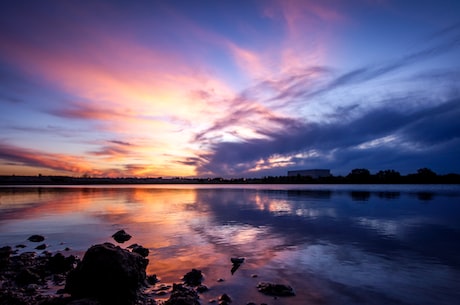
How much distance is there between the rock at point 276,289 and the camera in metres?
9.01

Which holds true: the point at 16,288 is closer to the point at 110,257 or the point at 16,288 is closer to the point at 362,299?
the point at 110,257

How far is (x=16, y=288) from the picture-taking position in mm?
9141

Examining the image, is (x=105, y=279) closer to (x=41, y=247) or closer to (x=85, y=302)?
(x=85, y=302)

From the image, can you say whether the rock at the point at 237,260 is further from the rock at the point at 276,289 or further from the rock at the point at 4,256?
the rock at the point at 4,256

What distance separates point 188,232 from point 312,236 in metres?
8.90

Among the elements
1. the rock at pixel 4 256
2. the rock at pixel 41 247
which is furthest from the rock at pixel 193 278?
the rock at pixel 41 247

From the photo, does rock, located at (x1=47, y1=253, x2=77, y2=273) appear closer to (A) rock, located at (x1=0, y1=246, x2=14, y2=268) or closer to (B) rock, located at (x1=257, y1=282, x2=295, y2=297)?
(A) rock, located at (x1=0, y1=246, x2=14, y2=268)

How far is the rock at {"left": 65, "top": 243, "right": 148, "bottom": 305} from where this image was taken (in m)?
8.00

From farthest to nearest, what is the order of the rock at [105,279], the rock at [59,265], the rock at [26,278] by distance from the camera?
the rock at [59,265], the rock at [26,278], the rock at [105,279]

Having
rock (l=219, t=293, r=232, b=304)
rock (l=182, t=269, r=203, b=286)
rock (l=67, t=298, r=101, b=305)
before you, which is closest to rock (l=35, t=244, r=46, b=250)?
rock (l=182, t=269, r=203, b=286)

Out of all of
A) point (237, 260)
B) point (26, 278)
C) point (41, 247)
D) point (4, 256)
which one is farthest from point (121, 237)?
point (237, 260)

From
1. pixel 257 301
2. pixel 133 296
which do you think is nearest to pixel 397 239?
pixel 257 301

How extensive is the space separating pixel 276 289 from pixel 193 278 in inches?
122

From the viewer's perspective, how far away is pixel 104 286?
8031 millimetres
